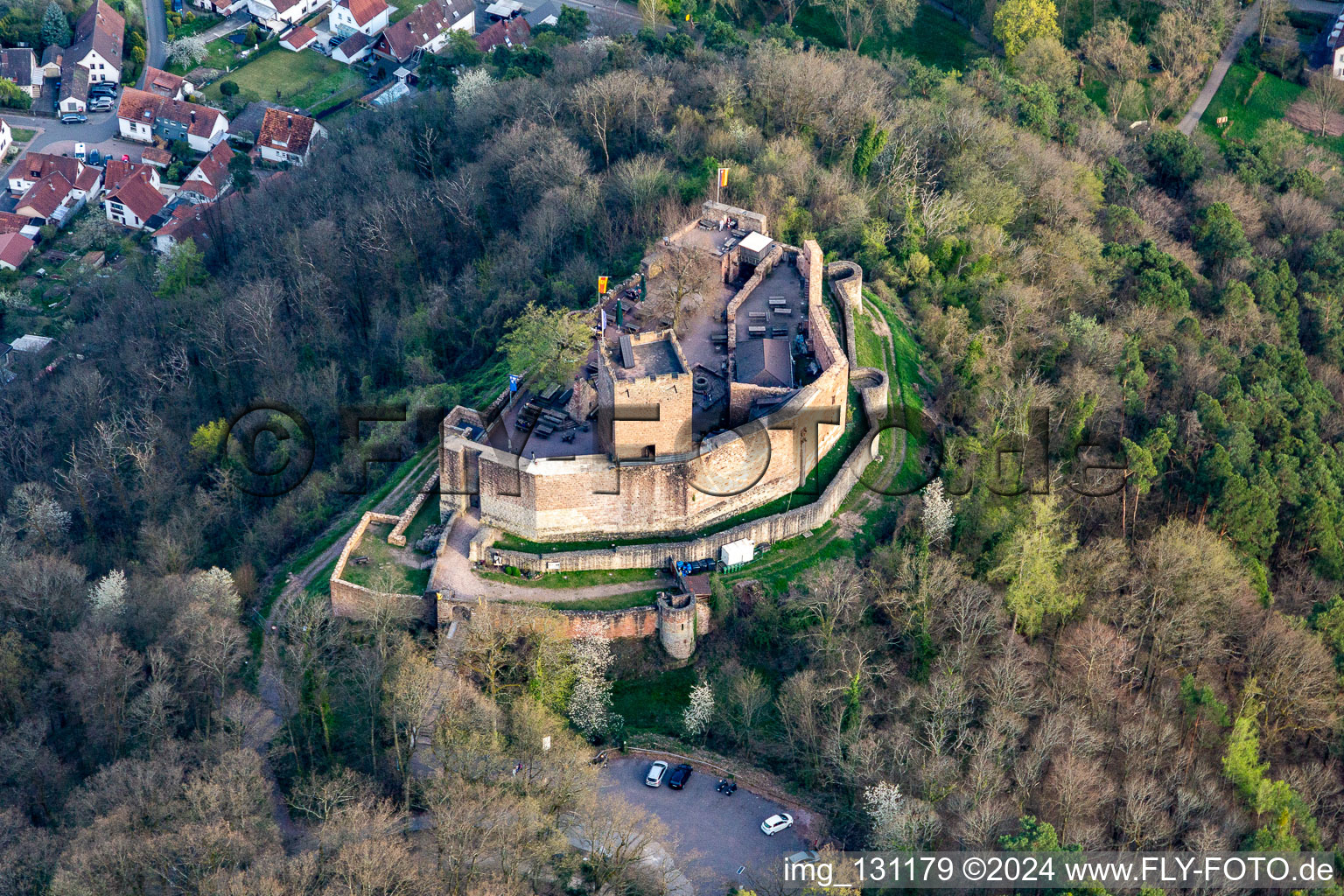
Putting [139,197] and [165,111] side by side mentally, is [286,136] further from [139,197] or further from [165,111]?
[165,111]

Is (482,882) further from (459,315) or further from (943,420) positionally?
(459,315)

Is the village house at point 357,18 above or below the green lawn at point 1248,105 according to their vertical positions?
below

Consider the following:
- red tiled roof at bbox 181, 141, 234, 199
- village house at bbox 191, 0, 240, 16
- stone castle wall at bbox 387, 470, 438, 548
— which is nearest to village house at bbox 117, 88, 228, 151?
red tiled roof at bbox 181, 141, 234, 199

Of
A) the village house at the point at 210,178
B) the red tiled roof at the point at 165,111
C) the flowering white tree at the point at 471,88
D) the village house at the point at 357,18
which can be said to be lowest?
the village house at the point at 210,178

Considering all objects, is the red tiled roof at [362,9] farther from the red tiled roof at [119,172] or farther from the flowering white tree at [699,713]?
the flowering white tree at [699,713]

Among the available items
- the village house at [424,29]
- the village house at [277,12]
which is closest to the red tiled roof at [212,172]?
the village house at [424,29]

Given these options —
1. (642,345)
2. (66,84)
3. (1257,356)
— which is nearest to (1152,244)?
(1257,356)
